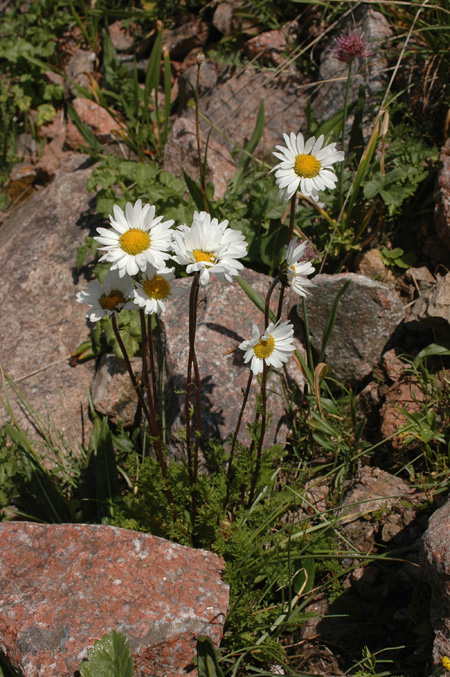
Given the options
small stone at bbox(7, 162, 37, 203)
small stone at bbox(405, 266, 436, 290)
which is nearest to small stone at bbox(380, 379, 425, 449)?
small stone at bbox(405, 266, 436, 290)

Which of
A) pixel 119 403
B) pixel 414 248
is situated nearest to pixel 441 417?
pixel 414 248

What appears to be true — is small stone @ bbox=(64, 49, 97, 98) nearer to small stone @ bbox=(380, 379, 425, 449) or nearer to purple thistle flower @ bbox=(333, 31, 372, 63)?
purple thistle flower @ bbox=(333, 31, 372, 63)

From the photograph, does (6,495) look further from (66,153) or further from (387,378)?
(66,153)

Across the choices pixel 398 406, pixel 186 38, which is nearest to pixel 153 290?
pixel 398 406

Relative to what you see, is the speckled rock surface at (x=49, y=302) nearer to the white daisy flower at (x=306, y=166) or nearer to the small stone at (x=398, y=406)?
the small stone at (x=398, y=406)

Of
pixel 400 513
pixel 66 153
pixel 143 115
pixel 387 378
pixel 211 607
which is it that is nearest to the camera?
pixel 211 607

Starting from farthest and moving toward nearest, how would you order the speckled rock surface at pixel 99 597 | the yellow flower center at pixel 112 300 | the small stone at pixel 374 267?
1. the small stone at pixel 374 267
2. the yellow flower center at pixel 112 300
3. the speckled rock surface at pixel 99 597

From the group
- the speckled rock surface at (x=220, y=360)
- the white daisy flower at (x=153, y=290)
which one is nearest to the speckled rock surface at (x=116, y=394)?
the speckled rock surface at (x=220, y=360)
